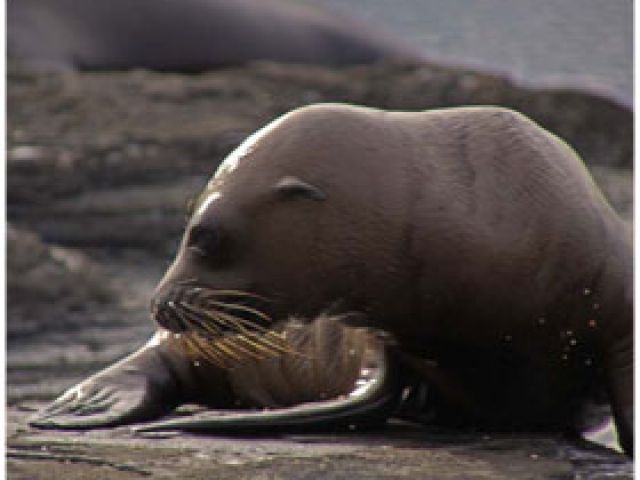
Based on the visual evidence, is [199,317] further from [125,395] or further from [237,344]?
[125,395]

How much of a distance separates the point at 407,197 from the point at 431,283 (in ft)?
0.63

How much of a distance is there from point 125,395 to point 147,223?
15.7 feet

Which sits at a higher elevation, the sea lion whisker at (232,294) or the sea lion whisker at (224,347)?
the sea lion whisker at (232,294)

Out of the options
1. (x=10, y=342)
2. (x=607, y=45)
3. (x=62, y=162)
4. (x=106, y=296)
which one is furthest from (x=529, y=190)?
(x=62, y=162)

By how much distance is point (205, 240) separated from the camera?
4.71 meters

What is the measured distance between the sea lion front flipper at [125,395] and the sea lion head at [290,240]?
15.1 inches

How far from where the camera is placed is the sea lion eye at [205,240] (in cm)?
470

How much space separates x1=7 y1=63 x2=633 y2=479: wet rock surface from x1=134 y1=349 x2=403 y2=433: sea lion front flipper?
0.05m

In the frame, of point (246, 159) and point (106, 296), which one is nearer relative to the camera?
point (246, 159)

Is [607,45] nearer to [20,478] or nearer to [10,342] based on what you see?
[20,478]

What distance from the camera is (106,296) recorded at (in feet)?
29.0

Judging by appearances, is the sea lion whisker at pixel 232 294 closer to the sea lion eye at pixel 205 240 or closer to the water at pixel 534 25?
the sea lion eye at pixel 205 240

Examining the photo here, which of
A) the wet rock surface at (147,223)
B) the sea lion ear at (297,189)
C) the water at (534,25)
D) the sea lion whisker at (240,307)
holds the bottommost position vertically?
the wet rock surface at (147,223)

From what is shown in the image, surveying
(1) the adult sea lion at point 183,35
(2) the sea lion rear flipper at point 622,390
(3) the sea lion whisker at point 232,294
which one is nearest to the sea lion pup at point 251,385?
(3) the sea lion whisker at point 232,294
